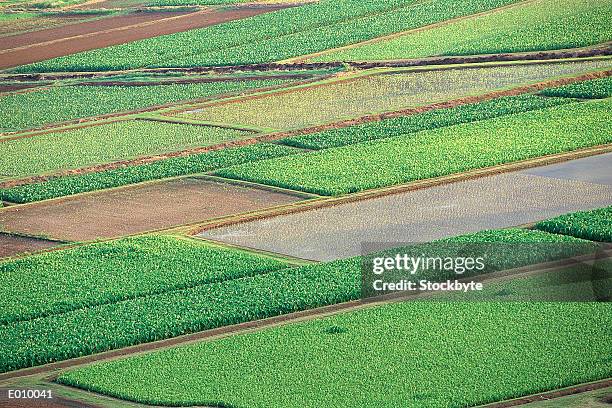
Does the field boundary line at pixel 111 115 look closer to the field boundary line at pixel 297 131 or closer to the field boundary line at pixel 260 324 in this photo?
the field boundary line at pixel 297 131

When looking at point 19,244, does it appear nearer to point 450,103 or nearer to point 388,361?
point 388,361

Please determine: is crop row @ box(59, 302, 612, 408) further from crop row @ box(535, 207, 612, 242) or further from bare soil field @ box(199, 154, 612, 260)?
bare soil field @ box(199, 154, 612, 260)

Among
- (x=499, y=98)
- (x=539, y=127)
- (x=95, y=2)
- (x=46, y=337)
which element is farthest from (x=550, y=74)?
(x=95, y=2)

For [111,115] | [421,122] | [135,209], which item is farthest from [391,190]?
[111,115]

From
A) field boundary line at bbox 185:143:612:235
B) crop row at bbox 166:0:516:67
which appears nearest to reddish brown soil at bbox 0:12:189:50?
crop row at bbox 166:0:516:67

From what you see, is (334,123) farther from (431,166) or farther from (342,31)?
(342,31)

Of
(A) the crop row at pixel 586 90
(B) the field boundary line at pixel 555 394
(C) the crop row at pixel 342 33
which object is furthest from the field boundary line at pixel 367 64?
(B) the field boundary line at pixel 555 394
